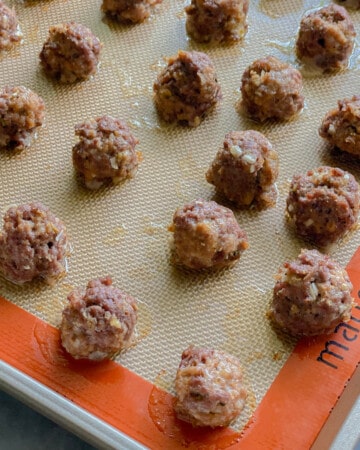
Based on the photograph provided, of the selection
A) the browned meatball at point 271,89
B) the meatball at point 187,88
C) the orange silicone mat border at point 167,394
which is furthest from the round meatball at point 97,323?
the browned meatball at point 271,89

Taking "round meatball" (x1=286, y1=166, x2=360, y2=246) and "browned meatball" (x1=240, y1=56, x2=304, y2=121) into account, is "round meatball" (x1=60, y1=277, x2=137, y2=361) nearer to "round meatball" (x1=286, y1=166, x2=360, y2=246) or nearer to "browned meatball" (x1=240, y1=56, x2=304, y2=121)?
"round meatball" (x1=286, y1=166, x2=360, y2=246)

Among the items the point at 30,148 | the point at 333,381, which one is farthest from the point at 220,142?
the point at 333,381

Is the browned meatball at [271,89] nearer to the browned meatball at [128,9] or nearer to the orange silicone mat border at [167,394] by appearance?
the browned meatball at [128,9]

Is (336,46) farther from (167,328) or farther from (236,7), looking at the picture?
(167,328)

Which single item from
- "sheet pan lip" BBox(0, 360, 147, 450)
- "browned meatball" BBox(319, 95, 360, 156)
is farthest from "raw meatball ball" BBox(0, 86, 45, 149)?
"browned meatball" BBox(319, 95, 360, 156)

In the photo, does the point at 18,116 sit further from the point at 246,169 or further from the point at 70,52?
the point at 246,169
